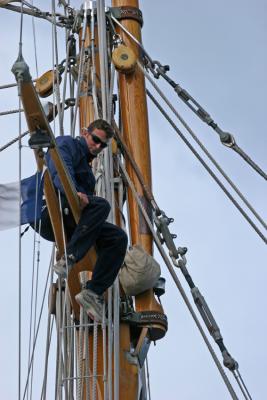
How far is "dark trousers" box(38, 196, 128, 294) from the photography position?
6.68 meters

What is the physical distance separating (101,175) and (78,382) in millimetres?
1665

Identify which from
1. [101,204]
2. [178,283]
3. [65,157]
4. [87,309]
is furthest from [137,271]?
[65,157]

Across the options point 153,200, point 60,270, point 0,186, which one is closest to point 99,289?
point 60,270

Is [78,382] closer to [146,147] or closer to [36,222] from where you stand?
[36,222]

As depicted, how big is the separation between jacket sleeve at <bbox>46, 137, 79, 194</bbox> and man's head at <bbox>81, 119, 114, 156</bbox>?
0.40 ft

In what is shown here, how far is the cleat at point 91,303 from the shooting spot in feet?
22.9

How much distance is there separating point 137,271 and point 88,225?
1309mm

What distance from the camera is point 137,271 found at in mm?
7910

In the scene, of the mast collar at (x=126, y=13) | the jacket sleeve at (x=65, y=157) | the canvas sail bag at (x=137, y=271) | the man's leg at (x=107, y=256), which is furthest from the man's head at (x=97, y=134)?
the mast collar at (x=126, y=13)

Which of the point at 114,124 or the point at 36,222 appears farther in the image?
the point at 114,124

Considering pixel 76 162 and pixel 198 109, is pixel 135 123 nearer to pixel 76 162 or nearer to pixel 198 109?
pixel 198 109

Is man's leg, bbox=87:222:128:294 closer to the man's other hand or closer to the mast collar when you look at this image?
the man's other hand

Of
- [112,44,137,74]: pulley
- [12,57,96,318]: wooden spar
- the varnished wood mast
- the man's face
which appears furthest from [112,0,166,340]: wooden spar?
the man's face

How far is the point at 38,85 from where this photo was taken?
9.97 m
